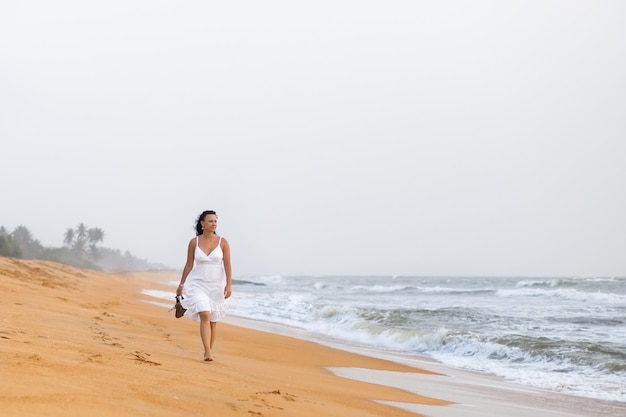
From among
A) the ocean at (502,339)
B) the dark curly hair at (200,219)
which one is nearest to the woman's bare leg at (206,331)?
the dark curly hair at (200,219)

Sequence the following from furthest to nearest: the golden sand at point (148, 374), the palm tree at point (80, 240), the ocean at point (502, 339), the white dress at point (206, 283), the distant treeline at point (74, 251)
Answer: the palm tree at point (80, 240)
the distant treeline at point (74, 251)
the ocean at point (502, 339)
the white dress at point (206, 283)
the golden sand at point (148, 374)

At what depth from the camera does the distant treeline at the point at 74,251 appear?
3834 cm

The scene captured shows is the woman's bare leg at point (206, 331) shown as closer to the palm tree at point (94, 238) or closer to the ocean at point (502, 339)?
the ocean at point (502, 339)

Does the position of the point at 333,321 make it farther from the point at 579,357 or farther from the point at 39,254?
the point at 39,254

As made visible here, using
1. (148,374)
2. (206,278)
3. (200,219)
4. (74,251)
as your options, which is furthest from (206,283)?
(74,251)

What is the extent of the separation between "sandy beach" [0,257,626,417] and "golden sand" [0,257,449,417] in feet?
0.04

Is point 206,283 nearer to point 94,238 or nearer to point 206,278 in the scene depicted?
point 206,278

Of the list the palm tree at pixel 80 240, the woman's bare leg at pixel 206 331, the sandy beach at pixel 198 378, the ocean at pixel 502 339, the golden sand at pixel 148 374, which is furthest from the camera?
the palm tree at pixel 80 240

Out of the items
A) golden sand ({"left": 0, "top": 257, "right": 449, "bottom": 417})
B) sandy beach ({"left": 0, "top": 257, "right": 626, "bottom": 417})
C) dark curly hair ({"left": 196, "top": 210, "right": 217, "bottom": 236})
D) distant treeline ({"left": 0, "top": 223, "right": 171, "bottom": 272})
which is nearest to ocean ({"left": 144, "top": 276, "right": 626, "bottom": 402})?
sandy beach ({"left": 0, "top": 257, "right": 626, "bottom": 417})

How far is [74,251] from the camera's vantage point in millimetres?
71812

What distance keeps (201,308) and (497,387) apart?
13.8 feet

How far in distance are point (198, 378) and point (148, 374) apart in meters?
0.45

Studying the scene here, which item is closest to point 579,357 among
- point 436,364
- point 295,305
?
point 436,364

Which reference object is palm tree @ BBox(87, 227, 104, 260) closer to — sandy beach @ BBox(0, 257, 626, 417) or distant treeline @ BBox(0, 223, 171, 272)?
distant treeline @ BBox(0, 223, 171, 272)
